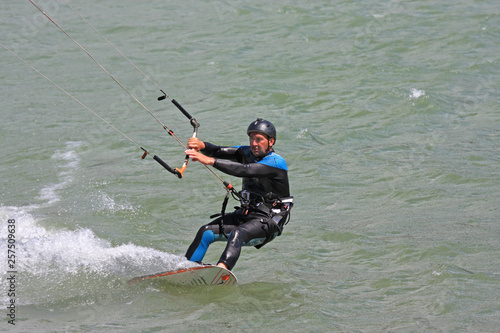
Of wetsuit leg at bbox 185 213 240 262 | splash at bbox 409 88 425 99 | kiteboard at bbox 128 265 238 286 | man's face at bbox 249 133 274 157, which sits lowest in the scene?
splash at bbox 409 88 425 99

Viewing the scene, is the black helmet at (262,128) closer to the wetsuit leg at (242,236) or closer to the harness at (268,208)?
the harness at (268,208)

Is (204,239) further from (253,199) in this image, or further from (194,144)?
(194,144)

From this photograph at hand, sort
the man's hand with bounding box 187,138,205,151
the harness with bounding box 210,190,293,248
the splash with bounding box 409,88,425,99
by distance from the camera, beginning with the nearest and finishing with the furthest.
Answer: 1. the man's hand with bounding box 187,138,205,151
2. the harness with bounding box 210,190,293,248
3. the splash with bounding box 409,88,425,99

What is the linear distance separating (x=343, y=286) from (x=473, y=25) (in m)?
15.1

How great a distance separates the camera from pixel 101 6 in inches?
979

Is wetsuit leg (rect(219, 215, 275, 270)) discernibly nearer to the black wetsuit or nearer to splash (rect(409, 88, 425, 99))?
the black wetsuit

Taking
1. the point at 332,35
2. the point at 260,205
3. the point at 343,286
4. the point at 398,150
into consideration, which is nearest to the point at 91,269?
the point at 260,205

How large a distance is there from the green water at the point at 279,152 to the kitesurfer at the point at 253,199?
0.51m

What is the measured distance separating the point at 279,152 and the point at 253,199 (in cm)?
550

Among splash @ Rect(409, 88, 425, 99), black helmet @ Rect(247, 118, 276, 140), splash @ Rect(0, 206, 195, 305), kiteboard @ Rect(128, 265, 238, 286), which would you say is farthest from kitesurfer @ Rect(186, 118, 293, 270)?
splash @ Rect(409, 88, 425, 99)

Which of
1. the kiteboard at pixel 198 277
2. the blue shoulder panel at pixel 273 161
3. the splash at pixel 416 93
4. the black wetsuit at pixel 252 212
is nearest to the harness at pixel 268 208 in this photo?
the black wetsuit at pixel 252 212

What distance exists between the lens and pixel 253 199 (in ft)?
25.8

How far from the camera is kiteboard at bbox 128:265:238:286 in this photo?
7.27 m

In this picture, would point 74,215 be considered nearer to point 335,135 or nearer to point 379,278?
point 379,278
